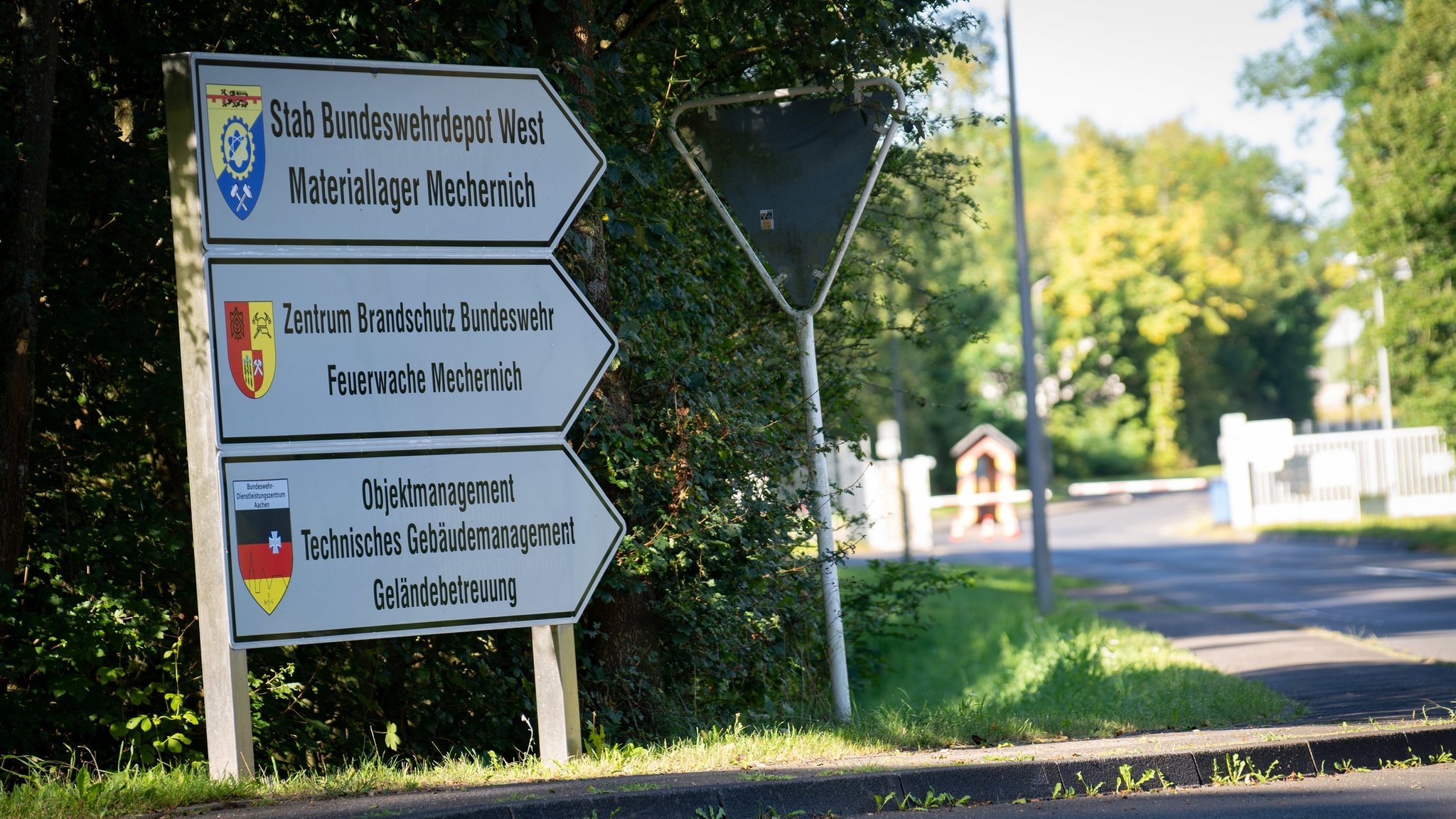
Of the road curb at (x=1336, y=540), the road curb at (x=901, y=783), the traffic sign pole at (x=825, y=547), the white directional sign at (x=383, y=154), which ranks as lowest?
the road curb at (x=1336, y=540)

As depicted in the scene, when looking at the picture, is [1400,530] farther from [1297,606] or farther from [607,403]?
[607,403]

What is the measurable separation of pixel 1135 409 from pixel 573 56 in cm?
5353

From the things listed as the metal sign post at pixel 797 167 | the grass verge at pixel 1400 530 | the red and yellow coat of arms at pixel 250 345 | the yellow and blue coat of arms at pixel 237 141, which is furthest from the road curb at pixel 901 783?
the grass verge at pixel 1400 530

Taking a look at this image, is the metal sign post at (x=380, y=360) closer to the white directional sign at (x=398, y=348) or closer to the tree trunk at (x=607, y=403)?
the white directional sign at (x=398, y=348)

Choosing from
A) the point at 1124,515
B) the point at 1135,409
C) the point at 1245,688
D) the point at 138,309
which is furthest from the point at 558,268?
the point at 1135,409

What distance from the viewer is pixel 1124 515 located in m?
42.2

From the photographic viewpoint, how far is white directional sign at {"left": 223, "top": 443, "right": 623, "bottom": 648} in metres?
5.60

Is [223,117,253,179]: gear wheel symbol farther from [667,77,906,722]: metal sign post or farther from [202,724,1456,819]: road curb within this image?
[202,724,1456,819]: road curb

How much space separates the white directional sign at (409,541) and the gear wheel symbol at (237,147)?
4.00 ft

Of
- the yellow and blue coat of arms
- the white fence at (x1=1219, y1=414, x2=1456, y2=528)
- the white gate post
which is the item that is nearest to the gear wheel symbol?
the yellow and blue coat of arms

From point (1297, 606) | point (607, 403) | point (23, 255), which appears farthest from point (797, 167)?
point (1297, 606)

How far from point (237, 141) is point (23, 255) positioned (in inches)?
68.5

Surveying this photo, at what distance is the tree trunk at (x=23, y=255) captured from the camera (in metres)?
6.68

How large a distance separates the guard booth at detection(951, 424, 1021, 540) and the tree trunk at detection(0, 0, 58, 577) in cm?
3074
